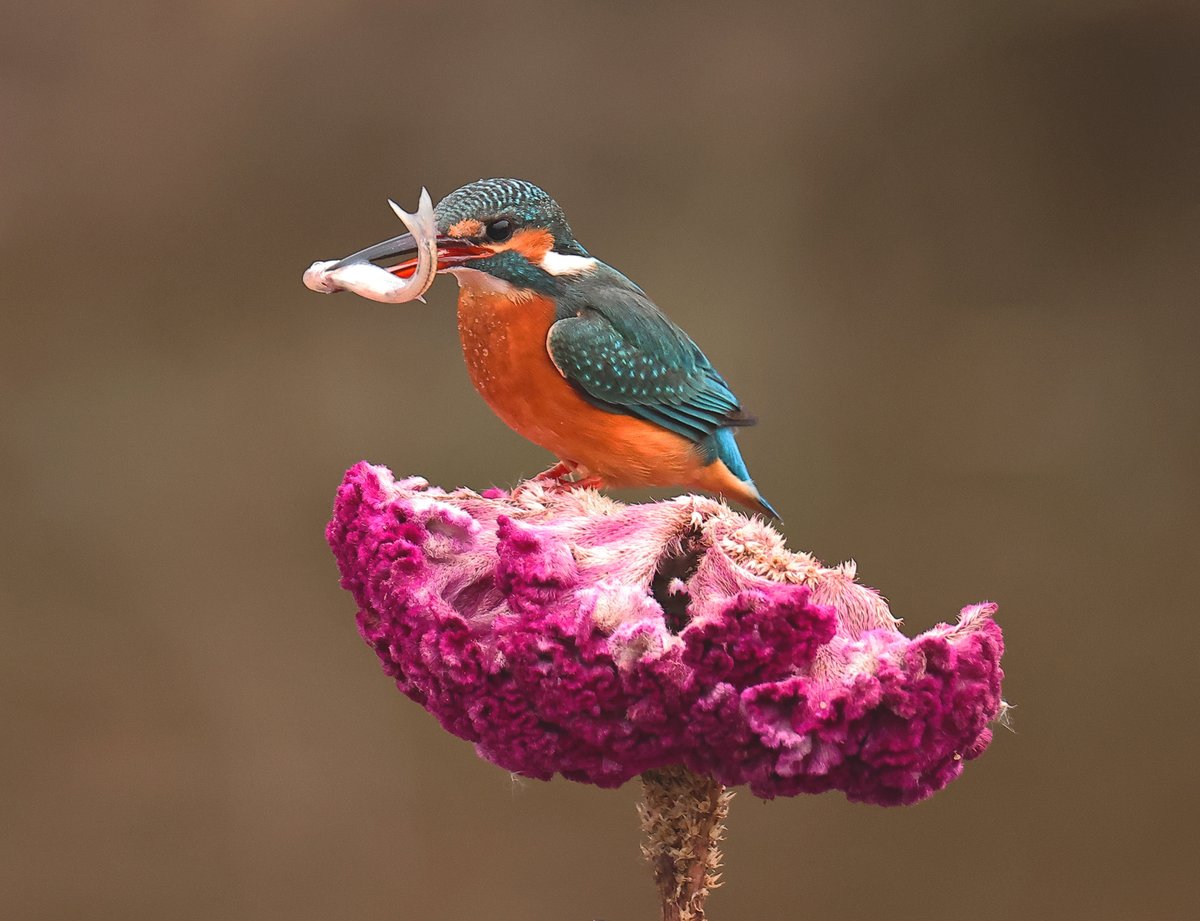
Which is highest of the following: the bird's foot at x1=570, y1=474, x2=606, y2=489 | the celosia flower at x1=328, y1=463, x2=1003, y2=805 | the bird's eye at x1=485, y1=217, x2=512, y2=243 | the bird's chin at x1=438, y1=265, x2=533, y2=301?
the bird's eye at x1=485, y1=217, x2=512, y2=243

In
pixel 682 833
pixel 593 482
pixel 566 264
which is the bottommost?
pixel 682 833

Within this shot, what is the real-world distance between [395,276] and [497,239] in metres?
0.08

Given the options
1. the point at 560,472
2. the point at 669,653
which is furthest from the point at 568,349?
the point at 669,653

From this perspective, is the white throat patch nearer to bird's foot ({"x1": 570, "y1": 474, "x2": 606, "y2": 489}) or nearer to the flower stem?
bird's foot ({"x1": 570, "y1": 474, "x2": 606, "y2": 489})

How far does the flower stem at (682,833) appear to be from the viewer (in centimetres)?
90

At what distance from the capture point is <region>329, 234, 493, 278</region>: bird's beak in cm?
96

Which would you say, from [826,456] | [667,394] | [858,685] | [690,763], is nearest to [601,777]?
[690,763]

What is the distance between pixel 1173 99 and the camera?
165cm

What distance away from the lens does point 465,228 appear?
0.98 m

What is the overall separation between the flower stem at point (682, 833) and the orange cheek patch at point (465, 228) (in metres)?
0.38

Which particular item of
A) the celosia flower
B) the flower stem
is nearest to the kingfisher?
the celosia flower

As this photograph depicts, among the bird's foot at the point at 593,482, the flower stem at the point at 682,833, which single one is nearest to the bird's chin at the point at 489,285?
the bird's foot at the point at 593,482

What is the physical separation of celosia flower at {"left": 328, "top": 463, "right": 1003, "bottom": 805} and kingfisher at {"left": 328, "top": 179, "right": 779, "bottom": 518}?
150mm

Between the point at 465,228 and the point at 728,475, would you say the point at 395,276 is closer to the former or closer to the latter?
the point at 465,228
